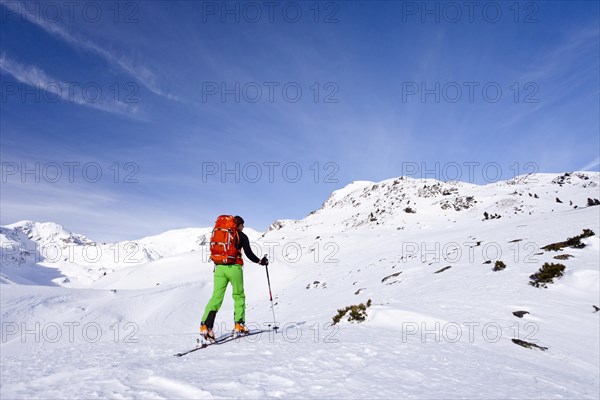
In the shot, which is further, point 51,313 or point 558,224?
point 558,224

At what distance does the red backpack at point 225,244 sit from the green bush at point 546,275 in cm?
1056

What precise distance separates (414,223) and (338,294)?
89.7 ft

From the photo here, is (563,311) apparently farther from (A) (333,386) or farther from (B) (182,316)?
(B) (182,316)

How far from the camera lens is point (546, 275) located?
11.6 metres

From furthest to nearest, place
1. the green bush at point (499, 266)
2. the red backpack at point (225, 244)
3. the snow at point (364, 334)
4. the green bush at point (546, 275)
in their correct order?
the green bush at point (499, 266), the green bush at point (546, 275), the red backpack at point (225, 244), the snow at point (364, 334)

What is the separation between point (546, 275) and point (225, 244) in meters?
11.3

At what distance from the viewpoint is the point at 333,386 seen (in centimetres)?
405

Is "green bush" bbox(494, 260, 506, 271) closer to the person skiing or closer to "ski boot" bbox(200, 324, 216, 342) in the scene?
the person skiing

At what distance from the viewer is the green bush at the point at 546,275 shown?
11.4m

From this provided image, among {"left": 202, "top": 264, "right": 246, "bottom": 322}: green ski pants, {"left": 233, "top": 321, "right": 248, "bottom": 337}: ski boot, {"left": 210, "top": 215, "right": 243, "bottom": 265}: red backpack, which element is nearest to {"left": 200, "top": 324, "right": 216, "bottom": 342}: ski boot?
{"left": 202, "top": 264, "right": 246, "bottom": 322}: green ski pants

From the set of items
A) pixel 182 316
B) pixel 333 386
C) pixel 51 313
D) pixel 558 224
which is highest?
A: pixel 558 224

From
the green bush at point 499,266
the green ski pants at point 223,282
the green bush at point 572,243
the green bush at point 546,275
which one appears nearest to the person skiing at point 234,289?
the green ski pants at point 223,282

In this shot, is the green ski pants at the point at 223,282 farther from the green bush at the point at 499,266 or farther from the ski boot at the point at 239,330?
the green bush at the point at 499,266

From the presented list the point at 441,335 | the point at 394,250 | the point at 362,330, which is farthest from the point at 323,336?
the point at 394,250
